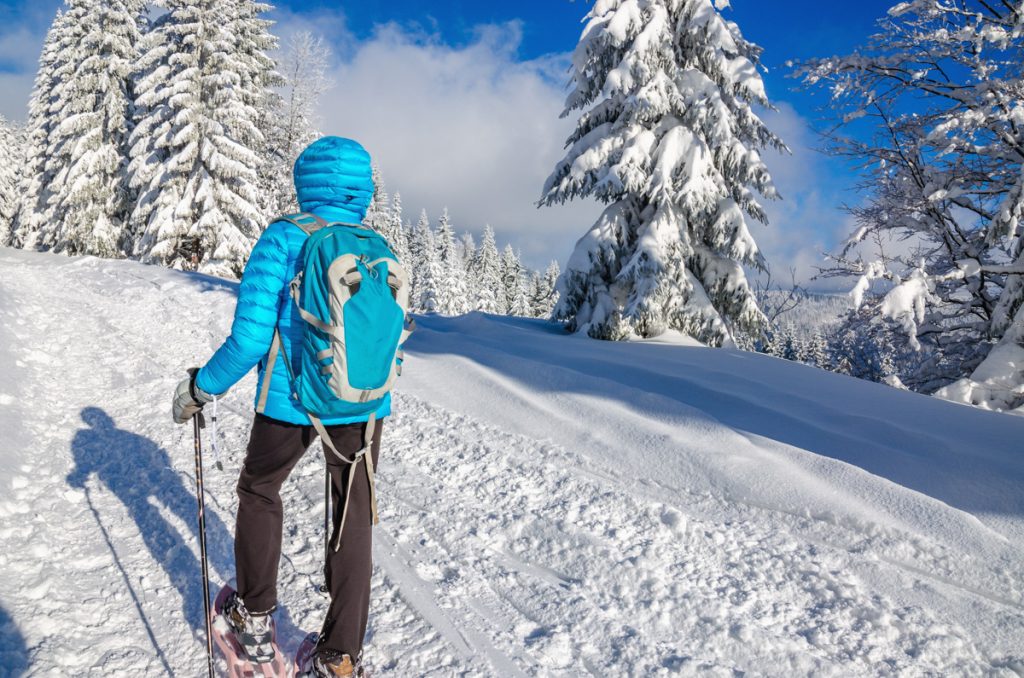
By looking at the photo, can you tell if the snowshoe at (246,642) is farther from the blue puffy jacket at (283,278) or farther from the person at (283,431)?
the blue puffy jacket at (283,278)

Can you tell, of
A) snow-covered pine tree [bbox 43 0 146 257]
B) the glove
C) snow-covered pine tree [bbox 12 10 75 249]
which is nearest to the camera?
the glove

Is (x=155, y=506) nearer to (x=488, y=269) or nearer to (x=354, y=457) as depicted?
(x=354, y=457)

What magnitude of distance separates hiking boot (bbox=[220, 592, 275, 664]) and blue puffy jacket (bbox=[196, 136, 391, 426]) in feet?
3.06

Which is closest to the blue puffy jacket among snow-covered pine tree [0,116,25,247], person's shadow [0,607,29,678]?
person's shadow [0,607,29,678]

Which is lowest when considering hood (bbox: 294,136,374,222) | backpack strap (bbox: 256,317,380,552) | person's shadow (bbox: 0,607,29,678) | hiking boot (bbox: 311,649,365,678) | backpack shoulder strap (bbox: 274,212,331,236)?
person's shadow (bbox: 0,607,29,678)

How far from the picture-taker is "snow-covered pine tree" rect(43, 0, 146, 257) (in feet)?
85.7

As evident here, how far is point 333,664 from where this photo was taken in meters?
2.46

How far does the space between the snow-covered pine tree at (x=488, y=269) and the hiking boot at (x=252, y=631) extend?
2231 inches

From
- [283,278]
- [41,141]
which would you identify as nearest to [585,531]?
[283,278]

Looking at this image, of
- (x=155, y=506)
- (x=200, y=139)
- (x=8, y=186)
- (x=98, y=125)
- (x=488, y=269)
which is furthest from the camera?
(x=488, y=269)

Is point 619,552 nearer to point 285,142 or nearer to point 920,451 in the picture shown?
point 920,451

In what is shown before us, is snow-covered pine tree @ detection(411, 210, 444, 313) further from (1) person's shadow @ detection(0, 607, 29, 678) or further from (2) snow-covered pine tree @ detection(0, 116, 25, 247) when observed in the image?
(1) person's shadow @ detection(0, 607, 29, 678)

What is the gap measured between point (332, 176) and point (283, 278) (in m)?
0.48

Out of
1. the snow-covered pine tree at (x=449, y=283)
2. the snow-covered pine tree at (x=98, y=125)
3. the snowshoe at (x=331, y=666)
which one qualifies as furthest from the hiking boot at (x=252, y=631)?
the snow-covered pine tree at (x=449, y=283)
